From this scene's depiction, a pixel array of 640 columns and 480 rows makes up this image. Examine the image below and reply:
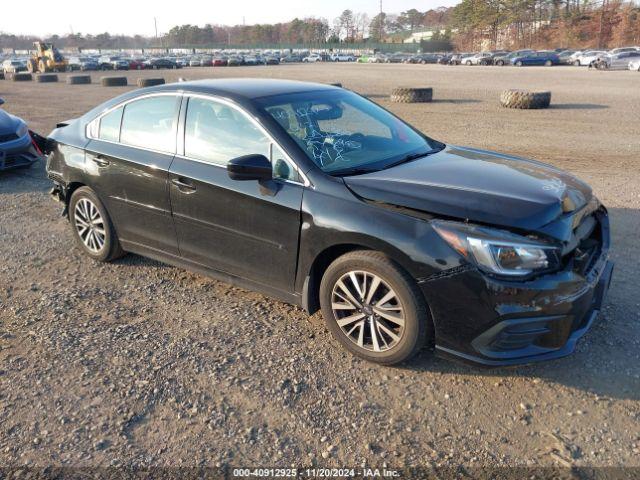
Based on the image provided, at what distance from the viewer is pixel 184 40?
187 meters

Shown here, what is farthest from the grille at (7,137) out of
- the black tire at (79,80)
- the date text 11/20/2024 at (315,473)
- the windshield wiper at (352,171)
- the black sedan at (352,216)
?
the black tire at (79,80)

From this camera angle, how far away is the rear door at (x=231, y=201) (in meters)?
3.64

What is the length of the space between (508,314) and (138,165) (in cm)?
312

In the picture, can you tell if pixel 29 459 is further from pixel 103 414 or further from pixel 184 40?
pixel 184 40

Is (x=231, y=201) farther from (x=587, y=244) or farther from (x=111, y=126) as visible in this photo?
(x=587, y=244)

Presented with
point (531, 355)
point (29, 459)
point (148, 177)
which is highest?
point (148, 177)

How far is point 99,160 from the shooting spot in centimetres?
479

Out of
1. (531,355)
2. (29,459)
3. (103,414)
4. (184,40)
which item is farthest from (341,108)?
(184,40)

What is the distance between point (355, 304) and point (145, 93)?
2.73m

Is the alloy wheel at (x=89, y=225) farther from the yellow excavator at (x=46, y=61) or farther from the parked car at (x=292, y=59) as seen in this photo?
the parked car at (x=292, y=59)

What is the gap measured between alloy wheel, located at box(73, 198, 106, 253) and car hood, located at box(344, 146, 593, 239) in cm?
272

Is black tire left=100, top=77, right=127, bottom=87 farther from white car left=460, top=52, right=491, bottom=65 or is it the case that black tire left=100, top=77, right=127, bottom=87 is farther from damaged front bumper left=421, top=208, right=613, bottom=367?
white car left=460, top=52, right=491, bottom=65

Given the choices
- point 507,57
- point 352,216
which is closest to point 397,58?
point 507,57

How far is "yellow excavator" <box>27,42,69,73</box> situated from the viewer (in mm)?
55125
